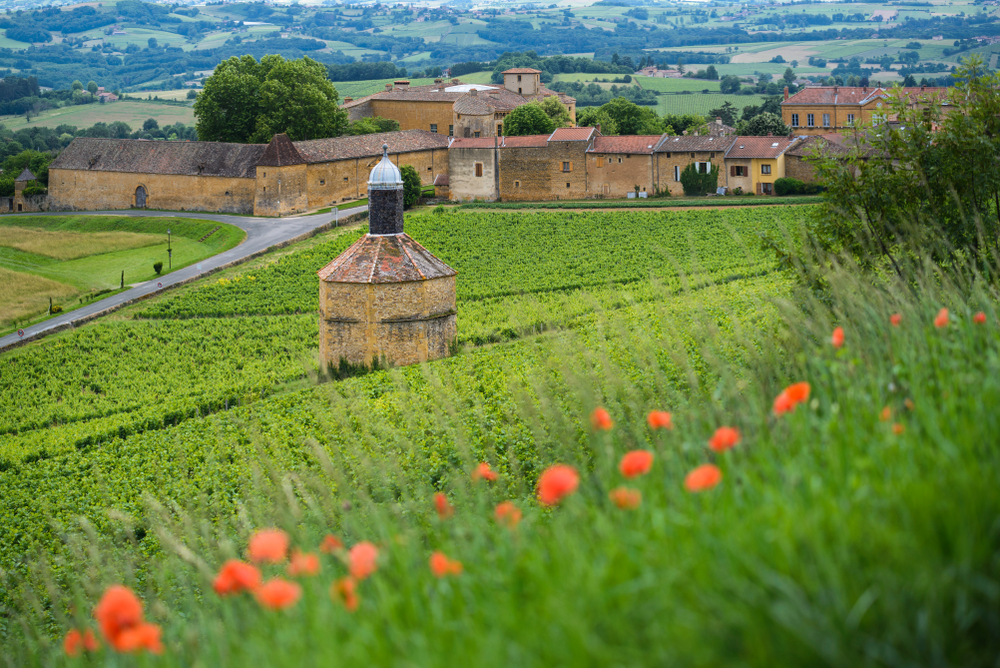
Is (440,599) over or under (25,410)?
over

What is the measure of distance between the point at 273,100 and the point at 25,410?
4354 cm

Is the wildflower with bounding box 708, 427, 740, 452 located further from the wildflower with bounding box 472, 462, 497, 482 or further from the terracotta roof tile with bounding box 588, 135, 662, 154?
the terracotta roof tile with bounding box 588, 135, 662, 154

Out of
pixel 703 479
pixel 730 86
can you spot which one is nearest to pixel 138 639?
pixel 703 479

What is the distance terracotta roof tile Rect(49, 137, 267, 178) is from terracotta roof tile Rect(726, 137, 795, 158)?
3094 centimetres

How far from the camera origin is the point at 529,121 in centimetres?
6912

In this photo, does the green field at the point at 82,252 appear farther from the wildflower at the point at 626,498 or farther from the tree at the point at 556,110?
the wildflower at the point at 626,498

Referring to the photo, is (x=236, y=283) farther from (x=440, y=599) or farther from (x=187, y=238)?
(x=440, y=599)

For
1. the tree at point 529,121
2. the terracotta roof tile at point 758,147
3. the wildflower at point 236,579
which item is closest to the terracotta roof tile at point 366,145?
the tree at point 529,121

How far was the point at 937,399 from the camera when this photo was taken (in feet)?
17.0

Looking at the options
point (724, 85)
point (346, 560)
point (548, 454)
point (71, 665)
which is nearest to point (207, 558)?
point (548, 454)

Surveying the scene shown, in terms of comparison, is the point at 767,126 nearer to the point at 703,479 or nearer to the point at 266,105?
the point at 266,105

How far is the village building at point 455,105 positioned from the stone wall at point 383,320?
48.4 metres

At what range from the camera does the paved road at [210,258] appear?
39344 mm

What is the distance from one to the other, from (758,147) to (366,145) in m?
27.1
